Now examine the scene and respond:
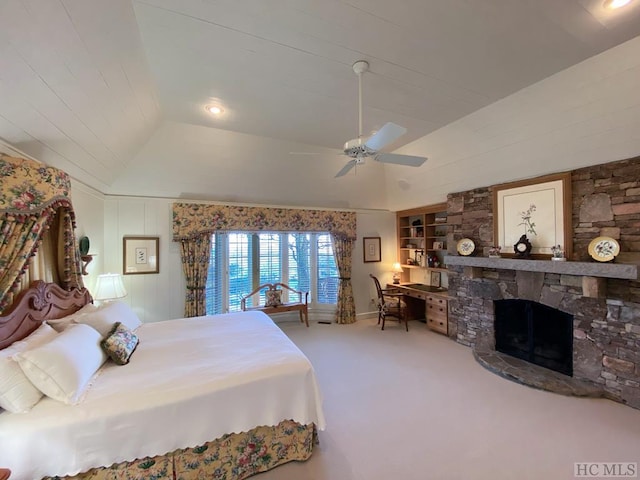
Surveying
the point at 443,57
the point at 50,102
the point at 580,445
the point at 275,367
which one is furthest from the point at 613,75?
the point at 50,102

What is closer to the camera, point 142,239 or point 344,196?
point 142,239

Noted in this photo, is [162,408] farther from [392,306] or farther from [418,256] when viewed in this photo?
[418,256]

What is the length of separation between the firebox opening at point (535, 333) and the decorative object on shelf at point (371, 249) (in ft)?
7.94

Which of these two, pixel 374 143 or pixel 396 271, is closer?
pixel 374 143

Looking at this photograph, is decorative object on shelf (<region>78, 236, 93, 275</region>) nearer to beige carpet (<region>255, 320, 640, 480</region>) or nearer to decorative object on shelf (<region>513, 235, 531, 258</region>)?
beige carpet (<region>255, 320, 640, 480</region>)

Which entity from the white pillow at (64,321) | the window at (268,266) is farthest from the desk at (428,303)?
the white pillow at (64,321)

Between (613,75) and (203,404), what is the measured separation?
4158mm

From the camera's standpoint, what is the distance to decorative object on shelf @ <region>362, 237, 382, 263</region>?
583 cm

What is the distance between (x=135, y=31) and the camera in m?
2.13

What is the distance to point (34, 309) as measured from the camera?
213 centimetres

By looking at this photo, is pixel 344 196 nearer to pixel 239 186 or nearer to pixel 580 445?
pixel 239 186

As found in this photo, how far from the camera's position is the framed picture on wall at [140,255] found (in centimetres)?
417

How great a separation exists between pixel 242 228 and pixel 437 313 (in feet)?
12.1

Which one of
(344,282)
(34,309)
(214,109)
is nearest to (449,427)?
(344,282)
